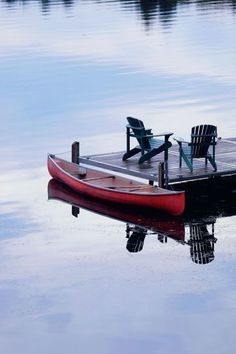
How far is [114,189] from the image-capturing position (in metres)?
31.0

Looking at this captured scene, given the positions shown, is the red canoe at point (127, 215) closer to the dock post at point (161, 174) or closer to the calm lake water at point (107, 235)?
the calm lake water at point (107, 235)

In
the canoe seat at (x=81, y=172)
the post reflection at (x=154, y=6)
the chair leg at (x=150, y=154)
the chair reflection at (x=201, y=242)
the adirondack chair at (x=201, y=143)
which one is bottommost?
the post reflection at (x=154, y=6)

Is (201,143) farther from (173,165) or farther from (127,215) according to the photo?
(127,215)

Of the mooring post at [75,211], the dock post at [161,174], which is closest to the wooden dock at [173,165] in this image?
the dock post at [161,174]

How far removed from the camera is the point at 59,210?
3133cm

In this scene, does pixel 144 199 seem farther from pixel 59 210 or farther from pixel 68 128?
pixel 68 128

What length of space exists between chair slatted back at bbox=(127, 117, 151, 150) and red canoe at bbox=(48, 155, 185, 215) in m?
1.23

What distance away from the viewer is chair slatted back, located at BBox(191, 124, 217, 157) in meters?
31.4

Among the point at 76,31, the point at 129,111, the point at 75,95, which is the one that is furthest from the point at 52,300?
the point at 76,31

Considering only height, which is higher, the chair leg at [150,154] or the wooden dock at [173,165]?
the chair leg at [150,154]

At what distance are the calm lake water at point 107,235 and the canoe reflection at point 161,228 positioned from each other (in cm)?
5

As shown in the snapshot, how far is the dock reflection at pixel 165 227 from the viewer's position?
89.0ft

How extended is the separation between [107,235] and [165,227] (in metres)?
1.55

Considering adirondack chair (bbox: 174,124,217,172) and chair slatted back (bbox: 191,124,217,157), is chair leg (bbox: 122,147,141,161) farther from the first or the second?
chair slatted back (bbox: 191,124,217,157)
